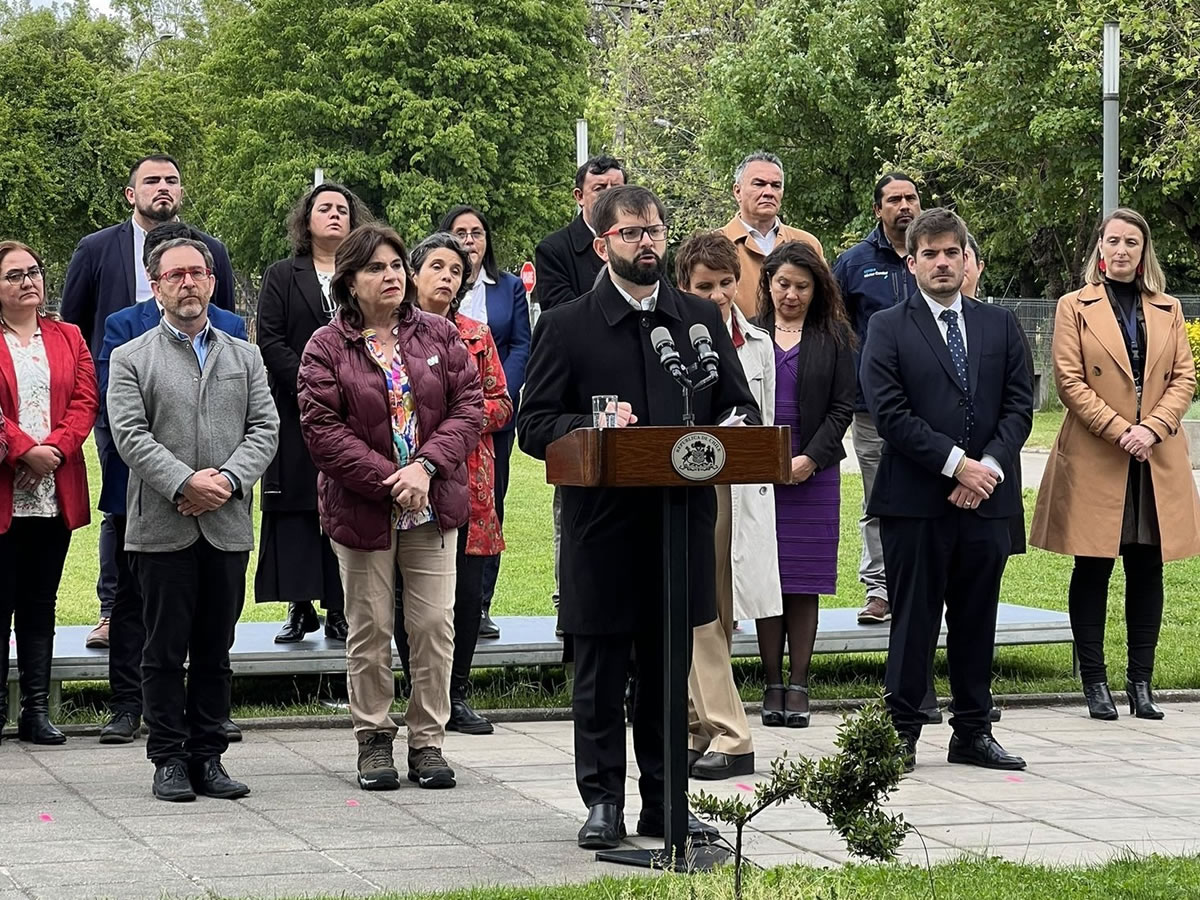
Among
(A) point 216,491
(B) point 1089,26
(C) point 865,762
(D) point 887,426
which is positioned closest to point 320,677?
(A) point 216,491

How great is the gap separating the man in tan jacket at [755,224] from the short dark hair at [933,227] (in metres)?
1.39

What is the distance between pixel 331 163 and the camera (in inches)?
2128

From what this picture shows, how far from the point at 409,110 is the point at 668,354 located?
160 ft

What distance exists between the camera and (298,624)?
991 centimetres

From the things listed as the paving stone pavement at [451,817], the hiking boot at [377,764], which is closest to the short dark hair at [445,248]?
the paving stone pavement at [451,817]

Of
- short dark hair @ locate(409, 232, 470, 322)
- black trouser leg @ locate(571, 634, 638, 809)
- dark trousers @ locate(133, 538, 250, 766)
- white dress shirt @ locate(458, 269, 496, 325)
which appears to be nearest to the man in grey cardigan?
dark trousers @ locate(133, 538, 250, 766)

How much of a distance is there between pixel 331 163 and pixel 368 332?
1861 inches

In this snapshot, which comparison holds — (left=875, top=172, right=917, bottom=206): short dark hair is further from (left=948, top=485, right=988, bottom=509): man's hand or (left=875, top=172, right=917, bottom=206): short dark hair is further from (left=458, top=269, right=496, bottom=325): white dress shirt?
(left=948, top=485, right=988, bottom=509): man's hand

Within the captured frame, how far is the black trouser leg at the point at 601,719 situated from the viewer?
267 inches

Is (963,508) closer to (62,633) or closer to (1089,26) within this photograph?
(62,633)

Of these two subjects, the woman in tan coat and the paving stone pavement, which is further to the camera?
the woman in tan coat

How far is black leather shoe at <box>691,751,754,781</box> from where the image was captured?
7.87m

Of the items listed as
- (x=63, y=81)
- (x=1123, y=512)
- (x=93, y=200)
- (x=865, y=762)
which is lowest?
(x=865, y=762)

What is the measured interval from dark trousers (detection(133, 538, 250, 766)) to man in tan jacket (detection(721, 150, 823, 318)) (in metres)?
3.44
